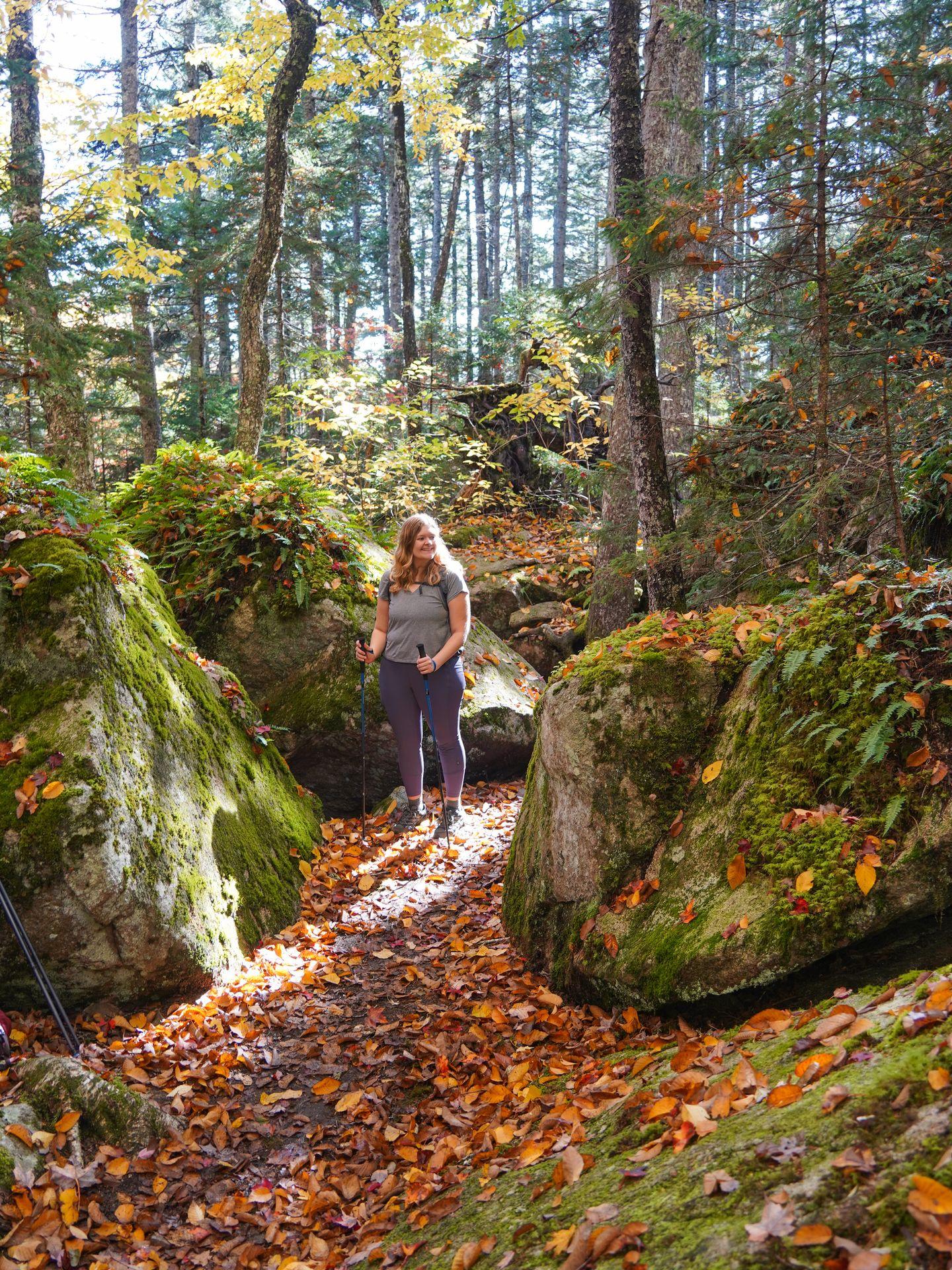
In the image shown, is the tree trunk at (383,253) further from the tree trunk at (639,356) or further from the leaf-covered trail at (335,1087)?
the leaf-covered trail at (335,1087)

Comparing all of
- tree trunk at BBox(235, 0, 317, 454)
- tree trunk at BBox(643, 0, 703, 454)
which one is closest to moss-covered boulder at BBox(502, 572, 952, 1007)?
tree trunk at BBox(643, 0, 703, 454)

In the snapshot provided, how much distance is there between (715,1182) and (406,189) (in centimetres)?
1678

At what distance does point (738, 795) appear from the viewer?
3.71 m

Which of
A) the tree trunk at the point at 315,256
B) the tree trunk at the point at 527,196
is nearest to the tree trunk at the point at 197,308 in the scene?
the tree trunk at the point at 315,256

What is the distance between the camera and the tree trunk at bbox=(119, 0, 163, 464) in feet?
46.0

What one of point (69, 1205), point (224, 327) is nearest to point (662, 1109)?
point (69, 1205)


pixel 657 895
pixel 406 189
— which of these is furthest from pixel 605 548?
pixel 406 189

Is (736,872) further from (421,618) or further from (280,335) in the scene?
(280,335)

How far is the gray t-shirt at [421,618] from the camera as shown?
6.22 meters

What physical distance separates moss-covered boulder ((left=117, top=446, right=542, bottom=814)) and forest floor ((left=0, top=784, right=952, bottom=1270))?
1.89 metres

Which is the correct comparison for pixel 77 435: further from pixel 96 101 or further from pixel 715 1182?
pixel 715 1182

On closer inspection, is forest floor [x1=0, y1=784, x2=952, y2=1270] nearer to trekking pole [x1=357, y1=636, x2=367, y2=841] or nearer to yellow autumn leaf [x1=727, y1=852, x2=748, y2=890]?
yellow autumn leaf [x1=727, y1=852, x2=748, y2=890]

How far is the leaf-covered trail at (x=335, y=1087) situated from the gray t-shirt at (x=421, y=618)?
1.93 metres

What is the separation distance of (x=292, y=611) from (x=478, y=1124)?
493cm
